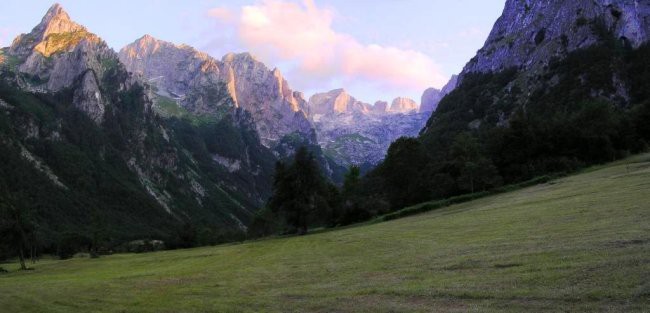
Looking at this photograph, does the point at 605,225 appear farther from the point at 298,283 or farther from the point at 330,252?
the point at 330,252

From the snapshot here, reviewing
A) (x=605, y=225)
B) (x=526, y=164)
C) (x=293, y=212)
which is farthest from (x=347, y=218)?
(x=605, y=225)

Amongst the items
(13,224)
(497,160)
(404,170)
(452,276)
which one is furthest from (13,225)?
(497,160)

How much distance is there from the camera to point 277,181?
349 ft

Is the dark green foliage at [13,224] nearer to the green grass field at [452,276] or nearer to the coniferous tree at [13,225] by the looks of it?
the coniferous tree at [13,225]

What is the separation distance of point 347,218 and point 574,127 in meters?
61.0

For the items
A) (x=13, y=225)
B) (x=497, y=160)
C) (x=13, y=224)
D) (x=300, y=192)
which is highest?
(x=13, y=224)

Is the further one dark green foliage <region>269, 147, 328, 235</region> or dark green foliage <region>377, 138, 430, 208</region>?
dark green foliage <region>377, 138, 430, 208</region>

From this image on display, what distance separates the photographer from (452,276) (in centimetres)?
2891

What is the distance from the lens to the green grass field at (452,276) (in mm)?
22031

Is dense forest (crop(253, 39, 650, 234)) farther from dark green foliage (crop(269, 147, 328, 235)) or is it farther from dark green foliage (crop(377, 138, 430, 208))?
dark green foliage (crop(269, 147, 328, 235))

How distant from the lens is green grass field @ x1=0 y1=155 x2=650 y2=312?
867 inches

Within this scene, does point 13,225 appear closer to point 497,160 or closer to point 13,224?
point 13,224

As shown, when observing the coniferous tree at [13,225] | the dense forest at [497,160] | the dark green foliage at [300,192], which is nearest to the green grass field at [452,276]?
the dark green foliage at [300,192]

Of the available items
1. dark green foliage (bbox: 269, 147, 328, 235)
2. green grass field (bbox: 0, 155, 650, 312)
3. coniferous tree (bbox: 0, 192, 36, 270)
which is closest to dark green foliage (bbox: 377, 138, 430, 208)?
dark green foliage (bbox: 269, 147, 328, 235)
